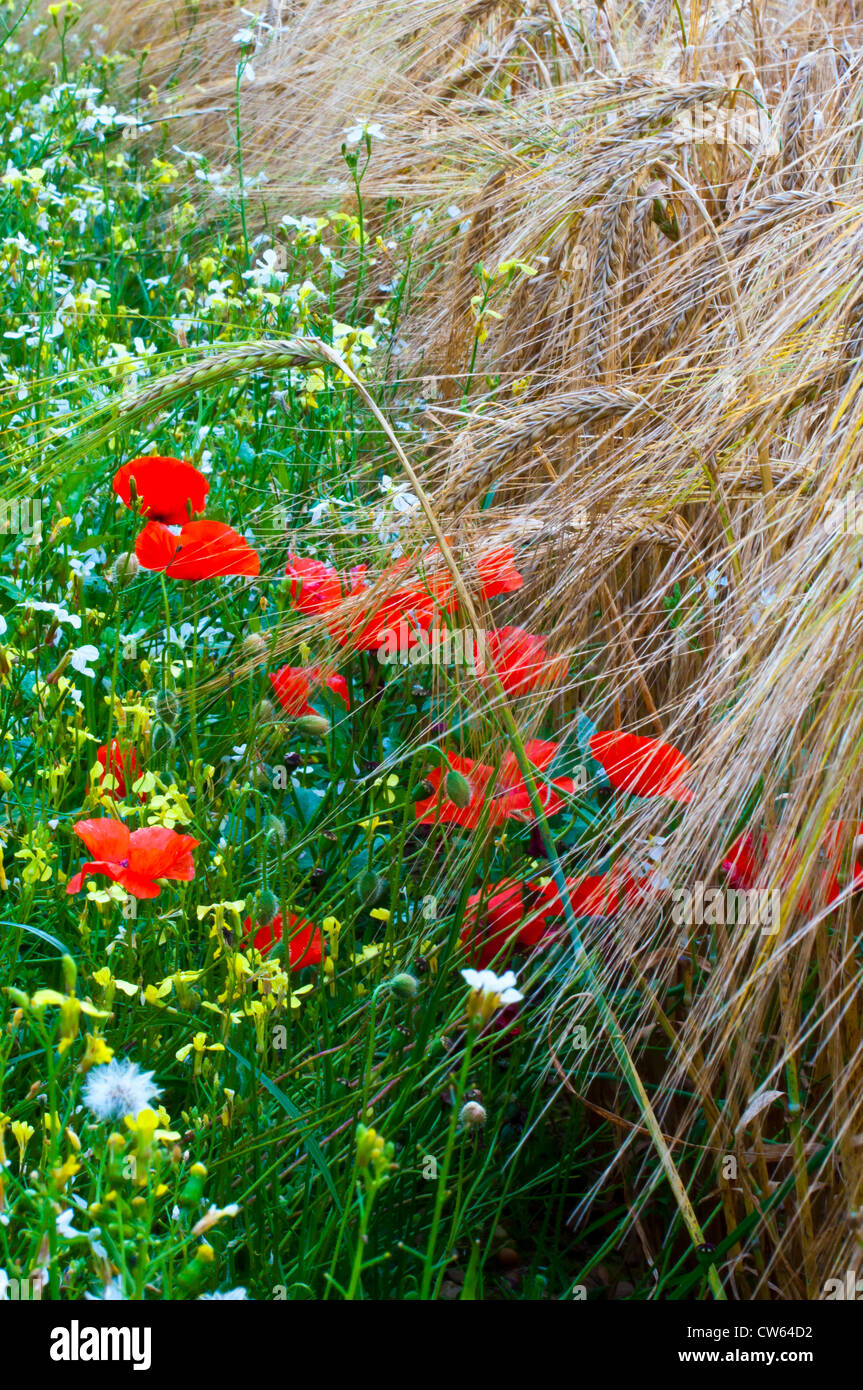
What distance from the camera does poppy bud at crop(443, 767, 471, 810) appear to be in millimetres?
1207

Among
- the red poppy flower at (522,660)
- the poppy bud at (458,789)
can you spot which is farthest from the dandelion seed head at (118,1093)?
the red poppy flower at (522,660)

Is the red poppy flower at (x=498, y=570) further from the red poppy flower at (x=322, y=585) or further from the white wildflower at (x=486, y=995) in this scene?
the white wildflower at (x=486, y=995)

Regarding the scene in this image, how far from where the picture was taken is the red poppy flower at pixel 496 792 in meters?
1.25

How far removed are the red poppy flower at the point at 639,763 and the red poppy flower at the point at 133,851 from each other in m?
0.40

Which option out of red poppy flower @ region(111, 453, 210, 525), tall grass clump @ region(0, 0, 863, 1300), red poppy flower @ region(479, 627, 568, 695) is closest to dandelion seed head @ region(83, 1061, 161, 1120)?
tall grass clump @ region(0, 0, 863, 1300)

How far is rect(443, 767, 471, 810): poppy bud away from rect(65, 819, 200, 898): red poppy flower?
241mm

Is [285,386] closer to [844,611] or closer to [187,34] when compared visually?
[844,611]

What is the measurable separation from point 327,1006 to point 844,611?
638mm

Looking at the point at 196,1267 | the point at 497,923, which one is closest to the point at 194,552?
the point at 497,923

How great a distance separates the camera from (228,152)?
11.4ft

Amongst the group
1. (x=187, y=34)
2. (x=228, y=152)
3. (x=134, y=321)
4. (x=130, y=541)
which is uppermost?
(x=187, y=34)

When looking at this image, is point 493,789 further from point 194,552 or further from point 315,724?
point 194,552

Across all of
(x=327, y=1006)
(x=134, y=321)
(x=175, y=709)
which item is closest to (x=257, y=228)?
(x=134, y=321)
